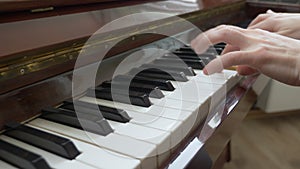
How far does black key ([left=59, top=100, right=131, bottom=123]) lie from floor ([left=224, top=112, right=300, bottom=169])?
1.32 meters

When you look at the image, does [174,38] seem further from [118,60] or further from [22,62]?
[22,62]

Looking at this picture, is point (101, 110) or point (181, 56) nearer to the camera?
point (101, 110)

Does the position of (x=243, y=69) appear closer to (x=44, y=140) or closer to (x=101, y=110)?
(x=101, y=110)

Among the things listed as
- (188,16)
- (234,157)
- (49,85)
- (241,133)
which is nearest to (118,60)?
(49,85)

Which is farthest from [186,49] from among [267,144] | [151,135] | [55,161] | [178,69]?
[267,144]

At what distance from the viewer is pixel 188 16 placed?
940mm

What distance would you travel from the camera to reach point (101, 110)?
55cm

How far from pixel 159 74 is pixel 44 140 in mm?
352

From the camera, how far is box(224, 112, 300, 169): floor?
5.48 feet

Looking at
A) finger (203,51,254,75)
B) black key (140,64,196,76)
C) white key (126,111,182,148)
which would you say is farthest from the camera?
black key (140,64,196,76)

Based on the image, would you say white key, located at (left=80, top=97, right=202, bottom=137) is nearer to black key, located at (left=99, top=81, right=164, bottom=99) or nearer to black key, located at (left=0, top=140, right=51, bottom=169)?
black key, located at (left=99, top=81, right=164, bottom=99)

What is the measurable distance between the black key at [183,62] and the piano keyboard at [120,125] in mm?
54

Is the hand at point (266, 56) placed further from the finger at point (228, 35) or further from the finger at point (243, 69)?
the finger at point (243, 69)

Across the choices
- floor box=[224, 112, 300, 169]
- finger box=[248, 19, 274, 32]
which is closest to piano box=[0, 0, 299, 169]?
finger box=[248, 19, 274, 32]
